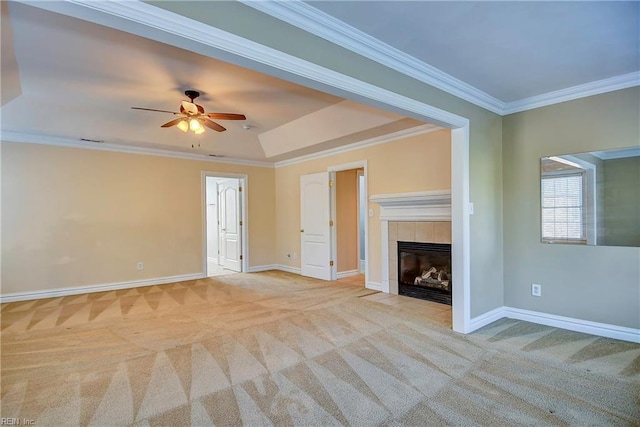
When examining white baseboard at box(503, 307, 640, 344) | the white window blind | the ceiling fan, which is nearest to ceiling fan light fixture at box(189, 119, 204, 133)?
the ceiling fan

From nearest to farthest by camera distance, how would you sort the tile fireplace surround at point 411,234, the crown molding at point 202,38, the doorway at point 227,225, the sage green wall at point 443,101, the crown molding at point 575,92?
the crown molding at point 202,38
the sage green wall at point 443,101
the crown molding at point 575,92
the tile fireplace surround at point 411,234
the doorway at point 227,225

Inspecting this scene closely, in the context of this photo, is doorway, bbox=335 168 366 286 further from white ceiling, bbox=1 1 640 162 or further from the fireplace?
white ceiling, bbox=1 1 640 162

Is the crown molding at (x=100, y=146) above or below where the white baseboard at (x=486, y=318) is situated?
above

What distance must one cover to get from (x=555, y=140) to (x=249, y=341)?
Result: 3.88 meters

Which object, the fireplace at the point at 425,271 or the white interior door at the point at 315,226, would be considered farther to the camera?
the white interior door at the point at 315,226

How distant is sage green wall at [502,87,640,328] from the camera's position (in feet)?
10.1

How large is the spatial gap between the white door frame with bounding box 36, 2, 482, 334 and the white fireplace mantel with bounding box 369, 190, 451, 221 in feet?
2.89

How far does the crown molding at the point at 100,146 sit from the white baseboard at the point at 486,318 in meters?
5.26

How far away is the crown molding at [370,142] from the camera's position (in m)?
4.50

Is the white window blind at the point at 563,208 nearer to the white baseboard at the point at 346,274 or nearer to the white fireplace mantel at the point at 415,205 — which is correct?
the white fireplace mantel at the point at 415,205

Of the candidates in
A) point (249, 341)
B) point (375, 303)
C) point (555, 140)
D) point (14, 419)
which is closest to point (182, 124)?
point (249, 341)

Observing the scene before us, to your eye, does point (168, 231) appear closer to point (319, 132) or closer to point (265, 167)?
point (265, 167)

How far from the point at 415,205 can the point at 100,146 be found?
5.23 metres

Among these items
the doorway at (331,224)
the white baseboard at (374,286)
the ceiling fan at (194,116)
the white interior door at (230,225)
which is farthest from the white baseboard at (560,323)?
the white interior door at (230,225)
